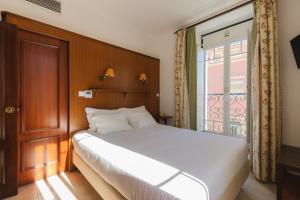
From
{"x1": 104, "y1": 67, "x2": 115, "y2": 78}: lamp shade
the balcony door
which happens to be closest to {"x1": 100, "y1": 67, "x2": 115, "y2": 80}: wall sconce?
{"x1": 104, "y1": 67, "x2": 115, "y2": 78}: lamp shade

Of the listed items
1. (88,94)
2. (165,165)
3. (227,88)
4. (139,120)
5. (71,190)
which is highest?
(227,88)

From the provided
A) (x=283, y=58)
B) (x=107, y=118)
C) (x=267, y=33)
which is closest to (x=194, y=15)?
(x=267, y=33)

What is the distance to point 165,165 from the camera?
1.23 metres

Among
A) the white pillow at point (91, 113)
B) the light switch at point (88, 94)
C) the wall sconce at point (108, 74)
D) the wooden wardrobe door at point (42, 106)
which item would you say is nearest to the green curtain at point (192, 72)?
the wall sconce at point (108, 74)

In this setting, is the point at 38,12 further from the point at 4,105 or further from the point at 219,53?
the point at 219,53

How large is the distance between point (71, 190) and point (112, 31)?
2.76m

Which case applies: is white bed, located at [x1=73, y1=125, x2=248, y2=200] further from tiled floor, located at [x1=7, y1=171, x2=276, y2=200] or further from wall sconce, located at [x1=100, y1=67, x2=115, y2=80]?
wall sconce, located at [x1=100, y1=67, x2=115, y2=80]

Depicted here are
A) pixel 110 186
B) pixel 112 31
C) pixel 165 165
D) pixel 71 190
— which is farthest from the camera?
pixel 112 31

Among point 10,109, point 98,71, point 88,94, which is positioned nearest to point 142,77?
point 98,71

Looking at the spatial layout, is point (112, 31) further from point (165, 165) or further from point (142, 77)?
point (165, 165)

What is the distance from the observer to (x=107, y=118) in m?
2.47

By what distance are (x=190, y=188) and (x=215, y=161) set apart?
0.47m

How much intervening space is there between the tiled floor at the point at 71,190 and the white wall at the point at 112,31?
207 cm

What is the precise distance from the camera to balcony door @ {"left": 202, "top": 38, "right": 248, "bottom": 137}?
2.75 meters
